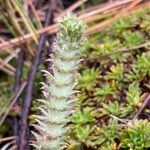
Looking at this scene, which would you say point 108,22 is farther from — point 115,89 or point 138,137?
point 138,137

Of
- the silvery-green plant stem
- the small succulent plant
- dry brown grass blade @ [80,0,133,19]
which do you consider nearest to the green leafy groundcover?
the small succulent plant

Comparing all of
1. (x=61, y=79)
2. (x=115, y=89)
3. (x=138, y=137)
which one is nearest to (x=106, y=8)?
(x=115, y=89)

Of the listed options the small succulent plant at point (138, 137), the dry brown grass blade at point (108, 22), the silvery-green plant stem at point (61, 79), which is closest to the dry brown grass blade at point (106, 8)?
the dry brown grass blade at point (108, 22)

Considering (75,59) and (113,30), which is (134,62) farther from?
(75,59)

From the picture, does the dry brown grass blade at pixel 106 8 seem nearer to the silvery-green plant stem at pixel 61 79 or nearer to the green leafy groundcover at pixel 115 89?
the green leafy groundcover at pixel 115 89

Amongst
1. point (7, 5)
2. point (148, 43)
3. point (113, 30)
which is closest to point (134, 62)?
point (148, 43)

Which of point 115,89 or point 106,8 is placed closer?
point 115,89
